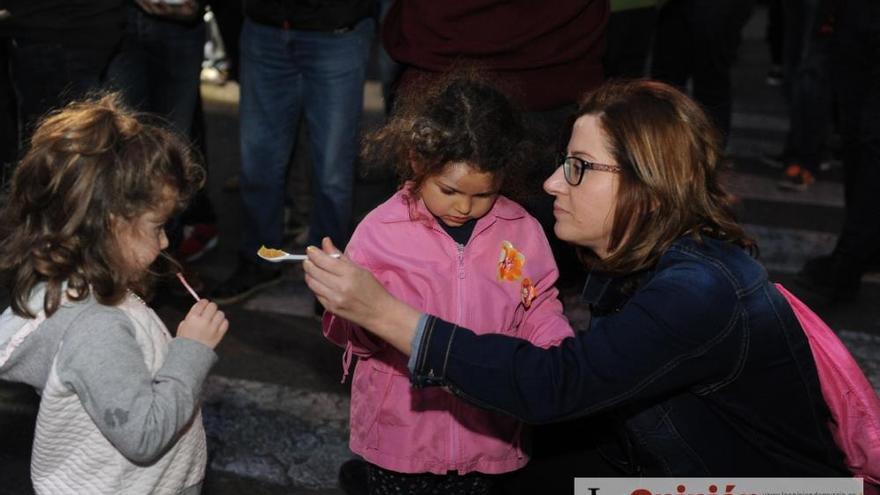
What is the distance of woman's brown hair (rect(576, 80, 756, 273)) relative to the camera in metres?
2.40

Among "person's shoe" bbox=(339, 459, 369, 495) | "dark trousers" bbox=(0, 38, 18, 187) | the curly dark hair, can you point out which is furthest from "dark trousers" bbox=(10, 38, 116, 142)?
the curly dark hair

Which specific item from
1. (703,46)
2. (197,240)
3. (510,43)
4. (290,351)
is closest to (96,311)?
(510,43)

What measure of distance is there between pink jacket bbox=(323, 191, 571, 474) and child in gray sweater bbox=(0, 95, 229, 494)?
0.53 meters

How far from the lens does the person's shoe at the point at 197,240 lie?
5.18 m

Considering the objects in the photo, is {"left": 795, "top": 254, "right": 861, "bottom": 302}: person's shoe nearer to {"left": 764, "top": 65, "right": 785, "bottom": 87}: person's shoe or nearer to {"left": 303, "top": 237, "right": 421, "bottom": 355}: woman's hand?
{"left": 303, "top": 237, "right": 421, "bottom": 355}: woman's hand

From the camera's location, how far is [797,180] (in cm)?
662

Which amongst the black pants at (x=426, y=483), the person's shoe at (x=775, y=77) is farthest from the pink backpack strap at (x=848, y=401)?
the person's shoe at (x=775, y=77)

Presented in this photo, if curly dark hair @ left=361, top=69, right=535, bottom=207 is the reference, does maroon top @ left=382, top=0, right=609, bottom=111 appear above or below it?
below

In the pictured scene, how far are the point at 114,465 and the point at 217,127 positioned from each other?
5.40 m

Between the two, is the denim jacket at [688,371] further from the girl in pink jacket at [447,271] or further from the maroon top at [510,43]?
the maroon top at [510,43]

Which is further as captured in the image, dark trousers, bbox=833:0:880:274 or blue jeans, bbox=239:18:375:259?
dark trousers, bbox=833:0:880:274

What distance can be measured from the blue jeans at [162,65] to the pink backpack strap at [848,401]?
2934mm

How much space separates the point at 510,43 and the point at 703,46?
2703 millimetres

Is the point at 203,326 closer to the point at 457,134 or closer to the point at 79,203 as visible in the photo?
the point at 79,203
